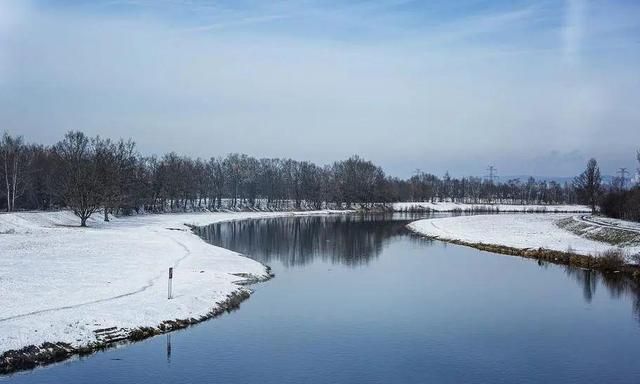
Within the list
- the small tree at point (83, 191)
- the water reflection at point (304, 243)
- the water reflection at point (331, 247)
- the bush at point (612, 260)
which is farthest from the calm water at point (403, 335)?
the small tree at point (83, 191)

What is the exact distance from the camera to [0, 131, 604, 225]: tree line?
7219 cm

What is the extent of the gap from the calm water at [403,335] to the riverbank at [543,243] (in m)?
2.76

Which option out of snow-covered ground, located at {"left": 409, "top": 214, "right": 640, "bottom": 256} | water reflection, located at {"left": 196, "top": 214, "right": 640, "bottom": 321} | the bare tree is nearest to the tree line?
the bare tree

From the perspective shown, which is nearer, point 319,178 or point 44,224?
point 44,224

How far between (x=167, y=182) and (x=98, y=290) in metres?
87.8

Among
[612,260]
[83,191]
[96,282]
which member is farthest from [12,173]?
[612,260]

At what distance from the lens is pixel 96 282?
92.1 ft

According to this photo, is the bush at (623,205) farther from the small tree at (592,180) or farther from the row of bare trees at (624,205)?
the small tree at (592,180)

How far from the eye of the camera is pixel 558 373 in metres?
18.4

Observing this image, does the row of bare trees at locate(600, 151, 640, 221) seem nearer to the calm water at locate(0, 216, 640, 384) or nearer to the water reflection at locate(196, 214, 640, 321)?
the water reflection at locate(196, 214, 640, 321)

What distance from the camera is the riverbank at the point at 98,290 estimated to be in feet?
62.6

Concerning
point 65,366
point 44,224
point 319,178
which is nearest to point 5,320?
point 65,366

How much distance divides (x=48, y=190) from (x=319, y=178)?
8952 centimetres

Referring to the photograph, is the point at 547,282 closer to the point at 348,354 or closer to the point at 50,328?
the point at 348,354
